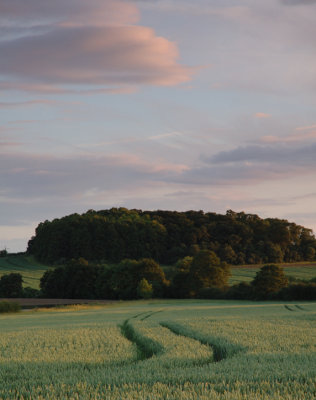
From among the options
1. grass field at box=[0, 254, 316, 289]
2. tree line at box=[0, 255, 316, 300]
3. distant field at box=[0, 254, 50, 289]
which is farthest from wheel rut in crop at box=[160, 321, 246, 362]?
distant field at box=[0, 254, 50, 289]

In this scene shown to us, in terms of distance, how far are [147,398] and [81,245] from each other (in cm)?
11302

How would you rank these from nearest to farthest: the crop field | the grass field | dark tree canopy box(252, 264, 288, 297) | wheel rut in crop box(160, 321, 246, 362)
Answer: the crop field
wheel rut in crop box(160, 321, 246, 362)
dark tree canopy box(252, 264, 288, 297)
the grass field

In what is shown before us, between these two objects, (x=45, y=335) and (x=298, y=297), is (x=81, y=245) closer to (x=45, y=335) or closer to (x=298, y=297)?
(x=298, y=297)

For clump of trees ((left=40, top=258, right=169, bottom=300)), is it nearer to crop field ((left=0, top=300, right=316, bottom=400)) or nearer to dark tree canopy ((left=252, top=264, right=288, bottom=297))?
dark tree canopy ((left=252, top=264, right=288, bottom=297))

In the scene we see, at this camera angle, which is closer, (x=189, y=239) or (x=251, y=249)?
(x=251, y=249)

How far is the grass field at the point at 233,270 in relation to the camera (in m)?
84.3

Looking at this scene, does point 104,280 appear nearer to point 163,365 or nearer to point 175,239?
point 175,239

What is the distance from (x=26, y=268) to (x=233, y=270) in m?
47.4

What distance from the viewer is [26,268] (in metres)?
115

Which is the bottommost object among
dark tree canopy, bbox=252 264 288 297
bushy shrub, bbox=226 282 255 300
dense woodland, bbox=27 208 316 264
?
bushy shrub, bbox=226 282 255 300

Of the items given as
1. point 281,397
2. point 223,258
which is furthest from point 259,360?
→ point 223,258

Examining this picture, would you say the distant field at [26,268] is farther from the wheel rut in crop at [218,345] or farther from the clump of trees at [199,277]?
the wheel rut in crop at [218,345]

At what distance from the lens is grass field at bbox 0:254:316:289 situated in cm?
8431

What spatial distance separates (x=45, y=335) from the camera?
63.4 ft
